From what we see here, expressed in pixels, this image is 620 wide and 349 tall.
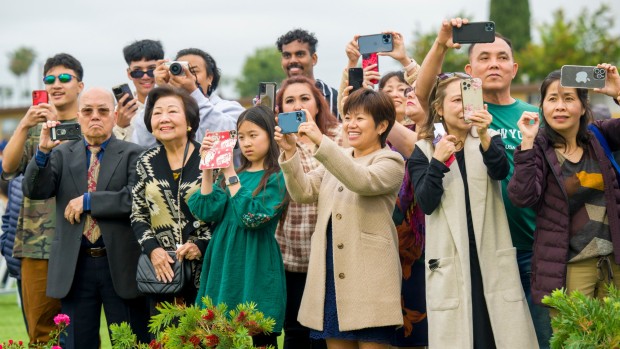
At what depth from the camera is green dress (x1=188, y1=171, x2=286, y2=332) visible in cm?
604

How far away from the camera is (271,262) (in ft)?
20.1

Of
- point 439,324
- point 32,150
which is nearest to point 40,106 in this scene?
point 32,150

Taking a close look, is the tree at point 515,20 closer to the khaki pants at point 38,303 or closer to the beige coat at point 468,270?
the khaki pants at point 38,303

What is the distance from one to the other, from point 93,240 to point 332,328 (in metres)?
1.95

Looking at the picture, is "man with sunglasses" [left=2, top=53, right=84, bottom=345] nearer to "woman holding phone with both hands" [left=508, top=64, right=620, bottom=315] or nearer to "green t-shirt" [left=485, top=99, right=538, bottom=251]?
"green t-shirt" [left=485, top=99, right=538, bottom=251]

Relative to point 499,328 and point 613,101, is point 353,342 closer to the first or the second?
point 499,328

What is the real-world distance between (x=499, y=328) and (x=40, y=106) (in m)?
3.64

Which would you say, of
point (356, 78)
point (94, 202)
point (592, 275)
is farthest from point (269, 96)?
point (592, 275)

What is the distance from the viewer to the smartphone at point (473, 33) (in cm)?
593

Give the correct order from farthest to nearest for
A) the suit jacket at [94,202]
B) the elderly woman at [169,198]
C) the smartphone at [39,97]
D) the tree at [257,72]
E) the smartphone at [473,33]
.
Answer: the tree at [257,72] < the smartphone at [39,97] < the suit jacket at [94,202] < the elderly woman at [169,198] < the smartphone at [473,33]

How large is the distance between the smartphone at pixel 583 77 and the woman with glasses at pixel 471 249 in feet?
1.62

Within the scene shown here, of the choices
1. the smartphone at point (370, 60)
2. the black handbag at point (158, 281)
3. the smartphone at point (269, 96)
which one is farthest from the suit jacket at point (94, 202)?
the smartphone at point (370, 60)

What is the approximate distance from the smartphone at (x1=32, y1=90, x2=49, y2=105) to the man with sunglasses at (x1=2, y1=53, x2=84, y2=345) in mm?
65

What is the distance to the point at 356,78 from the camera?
6.62 metres
